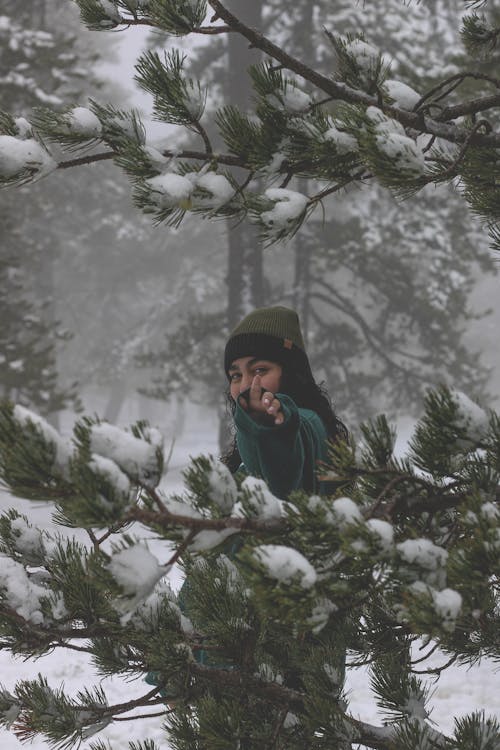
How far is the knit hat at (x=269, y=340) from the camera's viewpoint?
2461mm

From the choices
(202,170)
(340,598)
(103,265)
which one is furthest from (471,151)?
(103,265)

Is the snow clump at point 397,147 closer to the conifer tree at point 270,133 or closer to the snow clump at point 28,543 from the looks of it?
Answer: the conifer tree at point 270,133

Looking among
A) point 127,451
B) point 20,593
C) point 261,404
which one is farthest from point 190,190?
point 20,593

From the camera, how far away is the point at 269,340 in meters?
2.46

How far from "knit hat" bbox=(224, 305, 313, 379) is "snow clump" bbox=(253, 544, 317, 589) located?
1443mm

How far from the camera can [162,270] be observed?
2664 cm

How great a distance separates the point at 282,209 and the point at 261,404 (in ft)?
1.76

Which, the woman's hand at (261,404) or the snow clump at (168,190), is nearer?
the snow clump at (168,190)

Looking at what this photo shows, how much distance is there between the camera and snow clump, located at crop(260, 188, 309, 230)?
5.55 ft

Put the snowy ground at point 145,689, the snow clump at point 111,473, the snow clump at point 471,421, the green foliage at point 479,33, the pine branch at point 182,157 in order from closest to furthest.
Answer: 1. the snow clump at point 111,473
2. the snow clump at point 471,421
3. the pine branch at point 182,157
4. the green foliage at point 479,33
5. the snowy ground at point 145,689

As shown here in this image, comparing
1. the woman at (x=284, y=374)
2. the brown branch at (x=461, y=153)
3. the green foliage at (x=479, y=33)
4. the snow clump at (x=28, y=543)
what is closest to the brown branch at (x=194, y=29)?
the brown branch at (x=461, y=153)

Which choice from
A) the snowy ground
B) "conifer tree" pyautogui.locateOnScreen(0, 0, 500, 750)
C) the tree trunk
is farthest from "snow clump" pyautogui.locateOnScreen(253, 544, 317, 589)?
the tree trunk

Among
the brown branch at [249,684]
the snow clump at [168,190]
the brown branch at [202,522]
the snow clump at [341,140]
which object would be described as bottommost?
the brown branch at [249,684]

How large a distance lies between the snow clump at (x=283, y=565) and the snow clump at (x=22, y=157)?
1.09 meters
